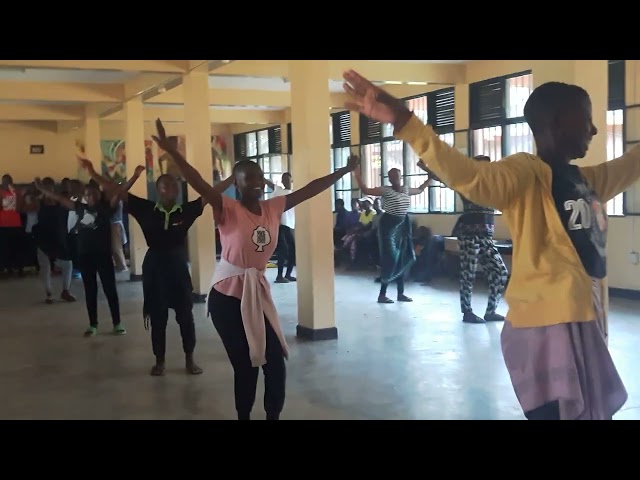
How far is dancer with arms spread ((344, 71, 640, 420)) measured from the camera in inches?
72.5

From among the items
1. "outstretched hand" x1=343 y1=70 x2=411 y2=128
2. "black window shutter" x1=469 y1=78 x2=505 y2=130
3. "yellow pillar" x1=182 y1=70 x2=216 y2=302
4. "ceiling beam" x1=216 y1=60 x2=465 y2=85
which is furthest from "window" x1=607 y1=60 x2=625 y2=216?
"outstretched hand" x1=343 y1=70 x2=411 y2=128

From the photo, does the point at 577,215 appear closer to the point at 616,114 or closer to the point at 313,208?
the point at 313,208

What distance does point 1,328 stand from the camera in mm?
7285

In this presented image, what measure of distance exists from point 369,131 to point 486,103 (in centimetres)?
328

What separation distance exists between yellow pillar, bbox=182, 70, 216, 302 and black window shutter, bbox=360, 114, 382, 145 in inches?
191

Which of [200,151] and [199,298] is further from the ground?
[200,151]

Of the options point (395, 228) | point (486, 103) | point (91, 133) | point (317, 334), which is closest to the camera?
point (317, 334)

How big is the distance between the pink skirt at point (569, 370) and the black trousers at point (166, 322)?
3415mm

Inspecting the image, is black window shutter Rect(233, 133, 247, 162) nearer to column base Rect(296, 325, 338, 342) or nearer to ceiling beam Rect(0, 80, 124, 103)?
ceiling beam Rect(0, 80, 124, 103)

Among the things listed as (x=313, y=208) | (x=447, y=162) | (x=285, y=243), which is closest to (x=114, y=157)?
(x=285, y=243)

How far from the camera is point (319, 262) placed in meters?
6.31

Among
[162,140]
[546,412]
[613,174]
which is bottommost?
[546,412]

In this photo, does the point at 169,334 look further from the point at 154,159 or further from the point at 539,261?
the point at 154,159

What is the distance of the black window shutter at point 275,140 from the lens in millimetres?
16375
